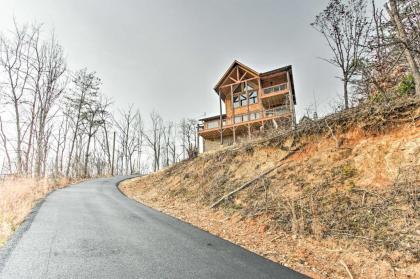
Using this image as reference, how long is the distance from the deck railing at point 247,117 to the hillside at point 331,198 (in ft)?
35.6

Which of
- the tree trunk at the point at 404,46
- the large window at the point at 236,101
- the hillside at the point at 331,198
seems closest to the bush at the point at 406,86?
the tree trunk at the point at 404,46

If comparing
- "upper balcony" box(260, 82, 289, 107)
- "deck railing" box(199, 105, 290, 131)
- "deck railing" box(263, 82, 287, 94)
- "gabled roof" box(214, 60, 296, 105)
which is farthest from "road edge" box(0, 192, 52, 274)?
"gabled roof" box(214, 60, 296, 105)

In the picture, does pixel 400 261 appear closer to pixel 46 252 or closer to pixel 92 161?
pixel 46 252

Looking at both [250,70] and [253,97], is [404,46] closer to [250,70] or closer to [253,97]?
[250,70]

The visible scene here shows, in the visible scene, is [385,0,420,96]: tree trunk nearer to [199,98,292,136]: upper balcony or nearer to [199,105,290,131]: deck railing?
[199,98,292,136]: upper balcony

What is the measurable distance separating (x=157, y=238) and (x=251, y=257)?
2.24m

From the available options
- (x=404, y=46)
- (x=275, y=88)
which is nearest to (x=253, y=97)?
(x=275, y=88)

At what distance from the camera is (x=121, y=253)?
4.76m

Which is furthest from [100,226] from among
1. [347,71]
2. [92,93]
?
[92,93]

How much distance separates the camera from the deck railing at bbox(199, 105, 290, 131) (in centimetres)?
2170

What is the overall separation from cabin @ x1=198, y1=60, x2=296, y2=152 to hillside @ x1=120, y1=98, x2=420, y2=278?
11.8 m

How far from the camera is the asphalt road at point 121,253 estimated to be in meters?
3.96

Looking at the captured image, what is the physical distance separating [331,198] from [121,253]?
5.25 metres

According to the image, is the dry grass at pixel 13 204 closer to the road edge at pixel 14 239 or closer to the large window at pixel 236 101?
the road edge at pixel 14 239
